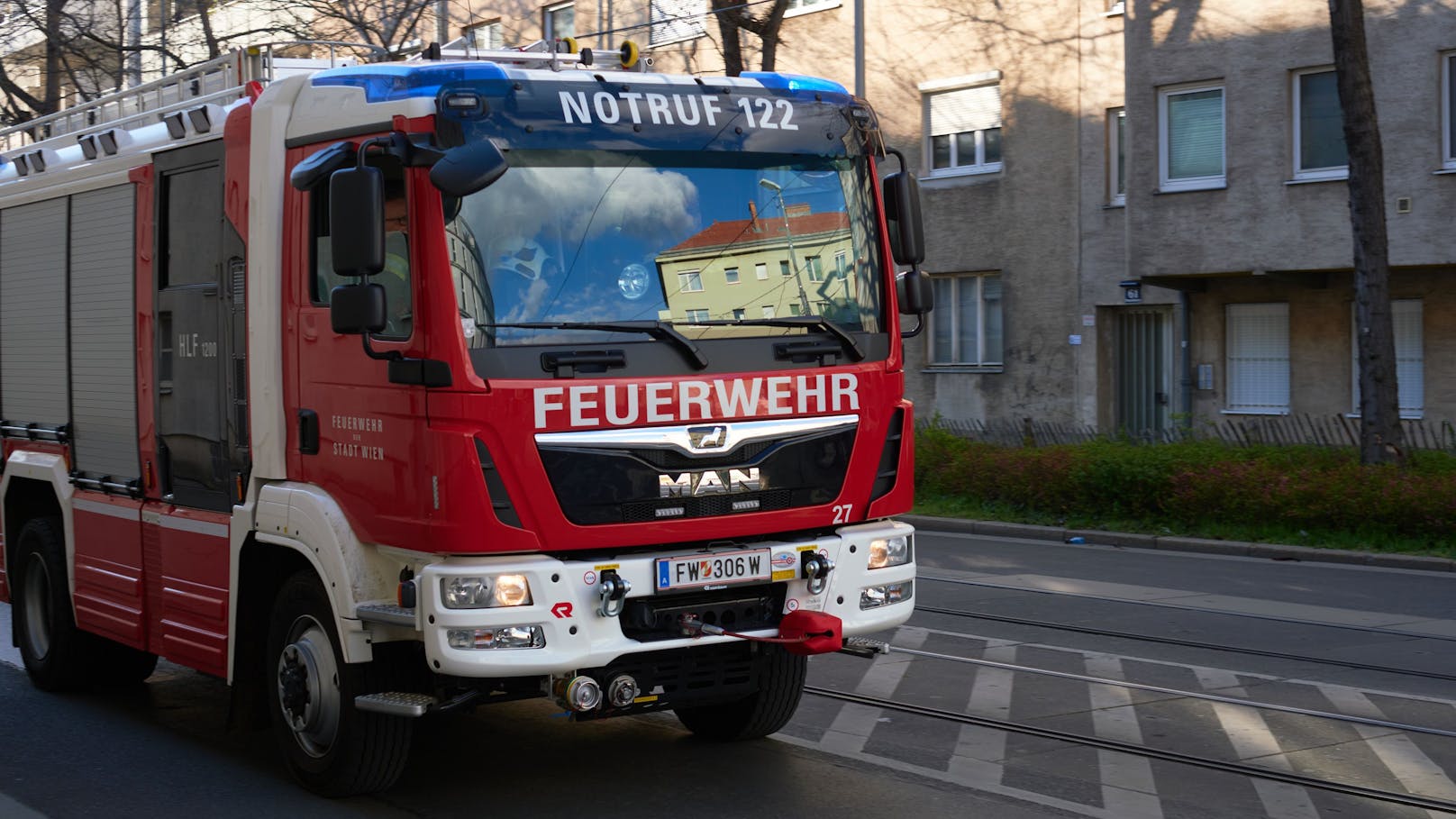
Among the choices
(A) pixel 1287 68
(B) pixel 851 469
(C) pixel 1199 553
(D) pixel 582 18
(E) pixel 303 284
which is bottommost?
(C) pixel 1199 553

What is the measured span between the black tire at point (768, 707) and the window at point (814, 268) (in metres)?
1.76

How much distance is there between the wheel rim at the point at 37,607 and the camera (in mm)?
9375

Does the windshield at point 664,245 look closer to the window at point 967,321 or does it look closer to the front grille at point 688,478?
the front grille at point 688,478

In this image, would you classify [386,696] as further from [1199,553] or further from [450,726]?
[1199,553]

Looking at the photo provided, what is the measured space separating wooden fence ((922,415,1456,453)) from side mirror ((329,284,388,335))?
13.5 m

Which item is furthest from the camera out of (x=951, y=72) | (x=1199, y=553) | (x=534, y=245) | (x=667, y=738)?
(x=951, y=72)

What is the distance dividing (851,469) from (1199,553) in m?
9.72

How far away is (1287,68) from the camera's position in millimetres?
22438

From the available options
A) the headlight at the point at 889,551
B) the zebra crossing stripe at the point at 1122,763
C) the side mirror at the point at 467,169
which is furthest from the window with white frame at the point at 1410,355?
the side mirror at the point at 467,169

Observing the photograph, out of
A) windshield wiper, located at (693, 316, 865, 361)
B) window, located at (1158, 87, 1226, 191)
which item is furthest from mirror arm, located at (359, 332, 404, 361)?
window, located at (1158, 87, 1226, 191)

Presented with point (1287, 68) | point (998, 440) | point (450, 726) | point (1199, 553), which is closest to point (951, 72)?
point (1287, 68)

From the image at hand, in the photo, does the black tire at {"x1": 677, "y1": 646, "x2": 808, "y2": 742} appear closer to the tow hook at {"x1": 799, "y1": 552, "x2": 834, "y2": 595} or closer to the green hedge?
the tow hook at {"x1": 799, "y1": 552, "x2": 834, "y2": 595}

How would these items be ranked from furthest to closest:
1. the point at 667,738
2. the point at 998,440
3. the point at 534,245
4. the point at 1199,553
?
1. the point at 998,440
2. the point at 1199,553
3. the point at 667,738
4. the point at 534,245

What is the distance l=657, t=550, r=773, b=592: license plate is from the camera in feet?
20.6
